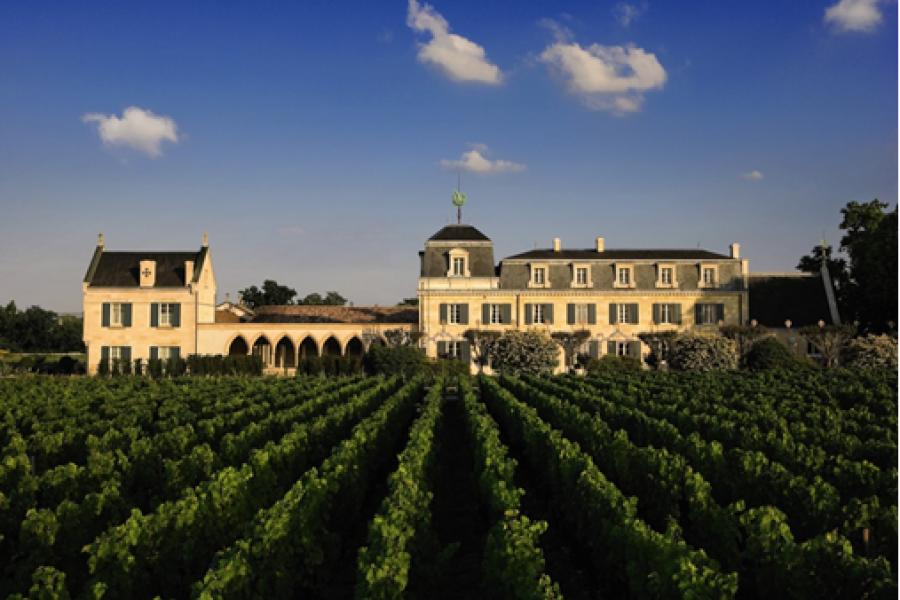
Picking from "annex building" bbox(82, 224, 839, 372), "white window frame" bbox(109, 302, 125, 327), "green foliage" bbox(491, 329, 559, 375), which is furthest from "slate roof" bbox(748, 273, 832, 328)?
"white window frame" bbox(109, 302, 125, 327)

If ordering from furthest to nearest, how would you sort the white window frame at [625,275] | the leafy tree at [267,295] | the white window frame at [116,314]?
the leafy tree at [267,295], the white window frame at [116,314], the white window frame at [625,275]

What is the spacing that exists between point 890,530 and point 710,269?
4034cm

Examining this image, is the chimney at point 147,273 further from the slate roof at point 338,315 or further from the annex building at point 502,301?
the slate roof at point 338,315

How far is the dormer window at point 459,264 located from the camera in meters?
46.5

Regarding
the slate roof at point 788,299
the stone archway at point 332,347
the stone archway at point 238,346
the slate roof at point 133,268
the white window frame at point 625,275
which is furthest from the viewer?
the stone archway at point 332,347

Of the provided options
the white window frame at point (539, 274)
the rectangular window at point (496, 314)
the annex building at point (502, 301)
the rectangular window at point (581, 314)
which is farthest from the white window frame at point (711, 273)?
the rectangular window at point (496, 314)

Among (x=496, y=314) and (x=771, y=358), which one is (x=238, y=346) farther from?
(x=771, y=358)

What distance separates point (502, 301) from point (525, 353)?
6045mm

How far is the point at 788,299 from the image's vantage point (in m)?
47.6

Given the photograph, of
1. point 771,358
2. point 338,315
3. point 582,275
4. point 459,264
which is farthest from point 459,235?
point 771,358

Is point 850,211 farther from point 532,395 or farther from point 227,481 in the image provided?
point 227,481

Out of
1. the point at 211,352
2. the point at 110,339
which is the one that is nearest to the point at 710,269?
the point at 211,352

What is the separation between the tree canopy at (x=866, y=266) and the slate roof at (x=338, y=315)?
25835mm

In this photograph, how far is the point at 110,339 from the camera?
47.8 m
